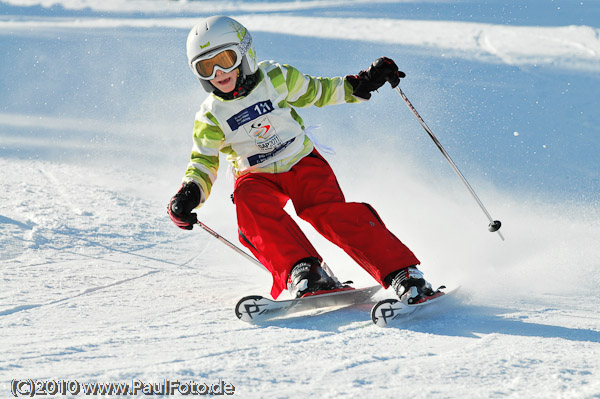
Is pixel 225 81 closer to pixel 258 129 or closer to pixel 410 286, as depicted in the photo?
pixel 258 129

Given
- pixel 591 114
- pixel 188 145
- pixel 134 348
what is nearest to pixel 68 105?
pixel 188 145

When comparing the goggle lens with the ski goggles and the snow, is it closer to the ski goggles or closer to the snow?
the ski goggles

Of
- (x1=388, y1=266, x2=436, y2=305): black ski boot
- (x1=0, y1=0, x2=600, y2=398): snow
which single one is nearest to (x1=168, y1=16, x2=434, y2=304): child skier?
(x1=388, y1=266, x2=436, y2=305): black ski boot

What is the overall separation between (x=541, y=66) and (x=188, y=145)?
4.38 metres

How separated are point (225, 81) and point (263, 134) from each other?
11.8 inches

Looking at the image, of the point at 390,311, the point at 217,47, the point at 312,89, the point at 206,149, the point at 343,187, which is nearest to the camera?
the point at 390,311

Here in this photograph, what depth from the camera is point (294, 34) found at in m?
9.88

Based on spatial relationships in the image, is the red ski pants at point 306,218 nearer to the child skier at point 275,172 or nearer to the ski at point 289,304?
the child skier at point 275,172

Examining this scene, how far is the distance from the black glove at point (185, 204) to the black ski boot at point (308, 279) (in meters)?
0.50

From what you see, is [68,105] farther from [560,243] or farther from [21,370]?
[21,370]

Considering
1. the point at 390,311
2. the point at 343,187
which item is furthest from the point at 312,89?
the point at 343,187

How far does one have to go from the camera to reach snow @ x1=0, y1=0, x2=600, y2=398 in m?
1.96

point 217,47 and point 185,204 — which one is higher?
point 217,47

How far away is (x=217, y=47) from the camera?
2764 mm
